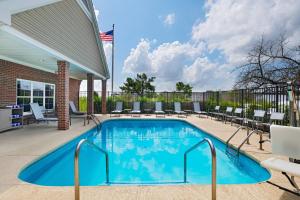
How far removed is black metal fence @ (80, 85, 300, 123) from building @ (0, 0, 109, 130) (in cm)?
442

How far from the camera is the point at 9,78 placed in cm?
954

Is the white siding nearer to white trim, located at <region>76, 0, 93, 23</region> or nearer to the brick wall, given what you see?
white trim, located at <region>76, 0, 93, 23</region>

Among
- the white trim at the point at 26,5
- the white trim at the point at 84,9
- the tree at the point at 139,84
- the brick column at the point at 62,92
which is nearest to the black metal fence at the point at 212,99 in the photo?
the white trim at the point at 84,9

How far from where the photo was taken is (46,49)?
731cm

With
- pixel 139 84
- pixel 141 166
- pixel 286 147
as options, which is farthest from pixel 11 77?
pixel 139 84

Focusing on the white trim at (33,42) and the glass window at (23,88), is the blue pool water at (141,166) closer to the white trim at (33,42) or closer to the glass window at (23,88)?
the white trim at (33,42)

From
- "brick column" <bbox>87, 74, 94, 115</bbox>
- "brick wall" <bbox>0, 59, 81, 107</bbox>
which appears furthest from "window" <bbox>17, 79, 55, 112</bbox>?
"brick column" <bbox>87, 74, 94, 115</bbox>

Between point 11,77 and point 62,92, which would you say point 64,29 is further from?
point 11,77

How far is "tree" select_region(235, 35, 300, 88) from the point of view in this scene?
14609 millimetres

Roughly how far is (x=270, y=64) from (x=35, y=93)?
15.3 metres

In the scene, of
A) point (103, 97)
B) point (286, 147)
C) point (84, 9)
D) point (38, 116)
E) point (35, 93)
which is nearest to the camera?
point (286, 147)

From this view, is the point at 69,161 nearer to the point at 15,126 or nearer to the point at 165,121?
the point at 15,126

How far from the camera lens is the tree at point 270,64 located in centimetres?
1461

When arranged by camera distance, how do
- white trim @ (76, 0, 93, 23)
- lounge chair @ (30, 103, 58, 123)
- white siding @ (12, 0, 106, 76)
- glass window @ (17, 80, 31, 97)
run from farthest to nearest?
white trim @ (76, 0, 93, 23), glass window @ (17, 80, 31, 97), lounge chair @ (30, 103, 58, 123), white siding @ (12, 0, 106, 76)
